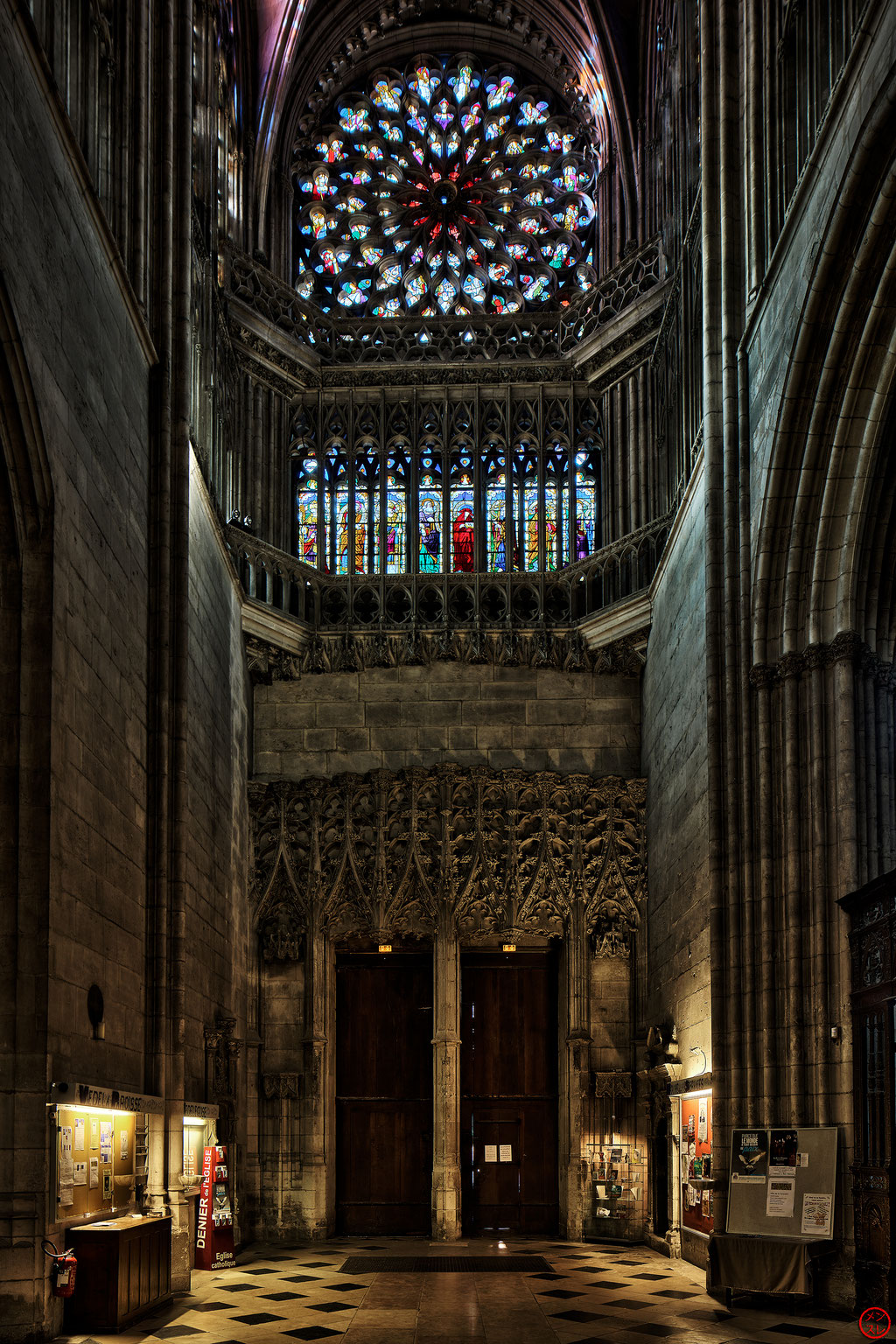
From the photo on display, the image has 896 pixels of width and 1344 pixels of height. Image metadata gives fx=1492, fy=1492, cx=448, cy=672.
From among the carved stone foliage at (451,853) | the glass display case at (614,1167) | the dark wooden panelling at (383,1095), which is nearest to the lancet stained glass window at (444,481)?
the carved stone foliage at (451,853)

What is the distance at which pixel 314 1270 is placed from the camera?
1684 centimetres

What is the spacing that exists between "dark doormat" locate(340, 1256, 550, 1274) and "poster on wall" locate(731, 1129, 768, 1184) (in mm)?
3847

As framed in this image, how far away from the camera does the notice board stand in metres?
12.8

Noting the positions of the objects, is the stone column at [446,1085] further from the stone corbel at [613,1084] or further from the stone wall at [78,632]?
the stone wall at [78,632]

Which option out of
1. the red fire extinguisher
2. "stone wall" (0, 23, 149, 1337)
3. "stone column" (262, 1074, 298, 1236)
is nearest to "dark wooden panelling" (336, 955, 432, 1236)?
"stone column" (262, 1074, 298, 1236)

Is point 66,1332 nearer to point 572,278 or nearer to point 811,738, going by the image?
point 811,738

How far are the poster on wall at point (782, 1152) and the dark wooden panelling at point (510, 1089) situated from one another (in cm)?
862

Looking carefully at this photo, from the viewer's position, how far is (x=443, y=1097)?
21.0m

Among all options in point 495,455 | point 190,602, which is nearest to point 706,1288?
point 190,602

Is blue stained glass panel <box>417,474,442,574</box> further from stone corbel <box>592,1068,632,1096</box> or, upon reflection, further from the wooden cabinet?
the wooden cabinet

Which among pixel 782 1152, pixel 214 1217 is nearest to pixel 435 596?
pixel 214 1217

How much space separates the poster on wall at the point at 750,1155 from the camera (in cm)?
1351

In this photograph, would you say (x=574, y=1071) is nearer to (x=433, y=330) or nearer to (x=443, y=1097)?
(x=443, y=1097)

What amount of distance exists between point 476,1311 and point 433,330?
15.4m
